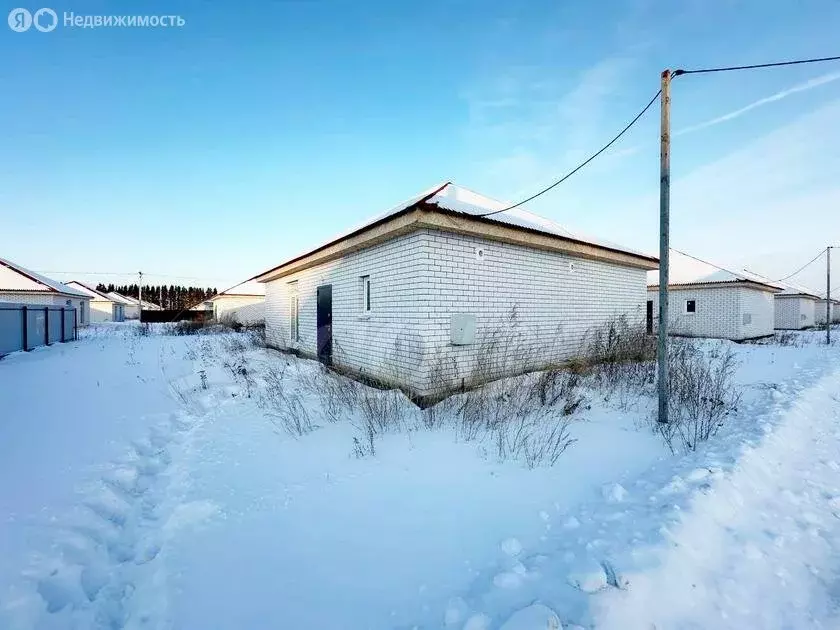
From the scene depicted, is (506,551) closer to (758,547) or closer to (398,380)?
(758,547)

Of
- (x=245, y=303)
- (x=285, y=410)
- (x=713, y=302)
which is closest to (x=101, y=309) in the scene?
(x=245, y=303)

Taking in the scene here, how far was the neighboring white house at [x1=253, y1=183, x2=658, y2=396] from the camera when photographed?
6250 mm

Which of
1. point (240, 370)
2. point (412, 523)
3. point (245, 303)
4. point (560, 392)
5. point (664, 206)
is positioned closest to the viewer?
point (412, 523)

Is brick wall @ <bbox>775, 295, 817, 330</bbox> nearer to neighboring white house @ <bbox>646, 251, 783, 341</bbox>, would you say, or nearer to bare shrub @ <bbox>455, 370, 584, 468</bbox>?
neighboring white house @ <bbox>646, 251, 783, 341</bbox>

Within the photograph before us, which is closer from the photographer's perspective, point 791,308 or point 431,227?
point 431,227

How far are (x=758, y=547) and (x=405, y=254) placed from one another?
544 centimetres

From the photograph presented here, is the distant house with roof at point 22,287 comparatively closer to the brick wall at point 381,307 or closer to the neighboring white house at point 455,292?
the brick wall at point 381,307

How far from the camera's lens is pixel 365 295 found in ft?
26.7

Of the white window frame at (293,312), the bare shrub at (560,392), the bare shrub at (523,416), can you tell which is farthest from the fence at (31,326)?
the bare shrub at (560,392)

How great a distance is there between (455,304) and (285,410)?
10.6 feet

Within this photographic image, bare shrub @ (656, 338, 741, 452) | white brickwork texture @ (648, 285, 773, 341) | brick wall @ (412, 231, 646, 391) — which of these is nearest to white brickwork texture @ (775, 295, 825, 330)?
white brickwork texture @ (648, 285, 773, 341)

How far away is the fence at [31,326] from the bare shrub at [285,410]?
1238cm

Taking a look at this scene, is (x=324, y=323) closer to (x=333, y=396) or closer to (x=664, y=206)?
(x=333, y=396)

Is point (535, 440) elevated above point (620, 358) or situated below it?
below
